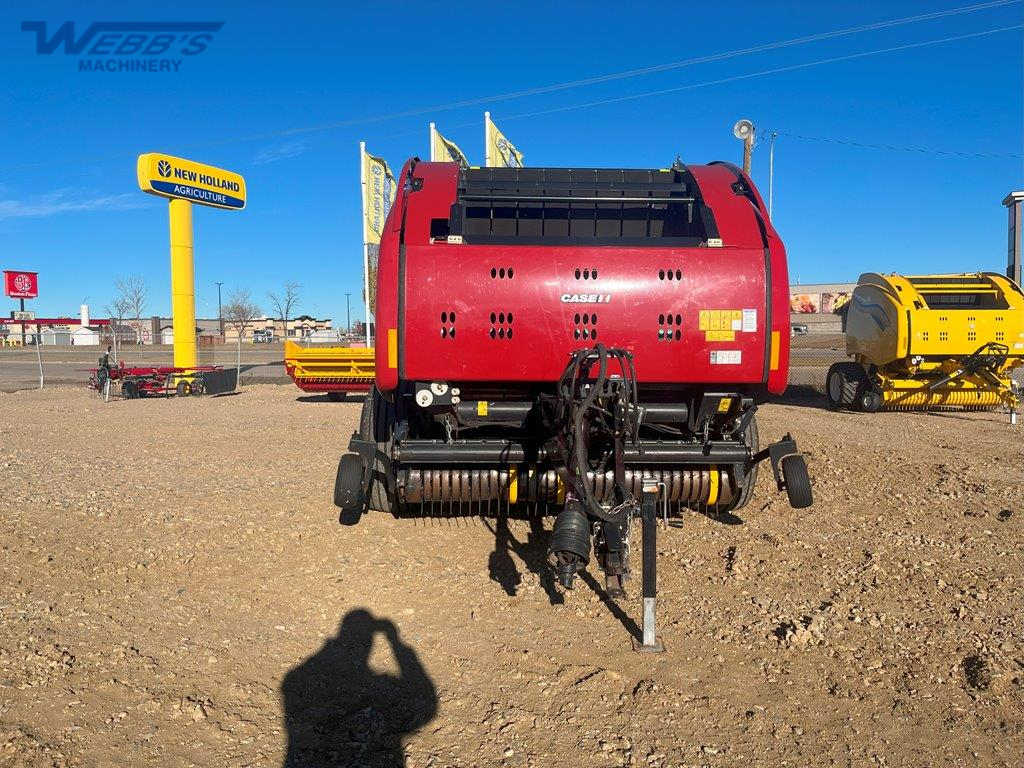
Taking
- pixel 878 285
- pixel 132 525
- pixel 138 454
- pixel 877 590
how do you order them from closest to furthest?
1. pixel 877 590
2. pixel 132 525
3. pixel 138 454
4. pixel 878 285

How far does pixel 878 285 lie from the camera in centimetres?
1147

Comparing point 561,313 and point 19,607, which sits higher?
point 561,313

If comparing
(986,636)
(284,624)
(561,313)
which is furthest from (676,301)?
(284,624)

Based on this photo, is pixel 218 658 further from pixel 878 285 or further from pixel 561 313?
pixel 878 285

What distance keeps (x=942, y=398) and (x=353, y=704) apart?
1123cm

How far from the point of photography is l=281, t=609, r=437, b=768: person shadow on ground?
8.46ft

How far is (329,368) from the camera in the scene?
560 inches

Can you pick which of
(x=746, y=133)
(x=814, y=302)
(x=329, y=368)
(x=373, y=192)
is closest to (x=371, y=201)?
(x=373, y=192)

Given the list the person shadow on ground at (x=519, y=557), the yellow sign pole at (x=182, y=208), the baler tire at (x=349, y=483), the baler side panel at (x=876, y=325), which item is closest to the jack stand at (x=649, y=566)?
the person shadow on ground at (x=519, y=557)

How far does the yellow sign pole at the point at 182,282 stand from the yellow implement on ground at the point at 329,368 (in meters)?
3.97

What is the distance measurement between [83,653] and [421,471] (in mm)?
2025

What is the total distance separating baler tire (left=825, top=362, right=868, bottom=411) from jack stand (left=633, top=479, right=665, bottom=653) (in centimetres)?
991

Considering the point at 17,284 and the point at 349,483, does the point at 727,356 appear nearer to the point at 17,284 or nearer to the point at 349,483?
the point at 349,483

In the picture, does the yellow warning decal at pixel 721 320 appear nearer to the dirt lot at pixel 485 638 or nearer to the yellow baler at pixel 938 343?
the dirt lot at pixel 485 638
